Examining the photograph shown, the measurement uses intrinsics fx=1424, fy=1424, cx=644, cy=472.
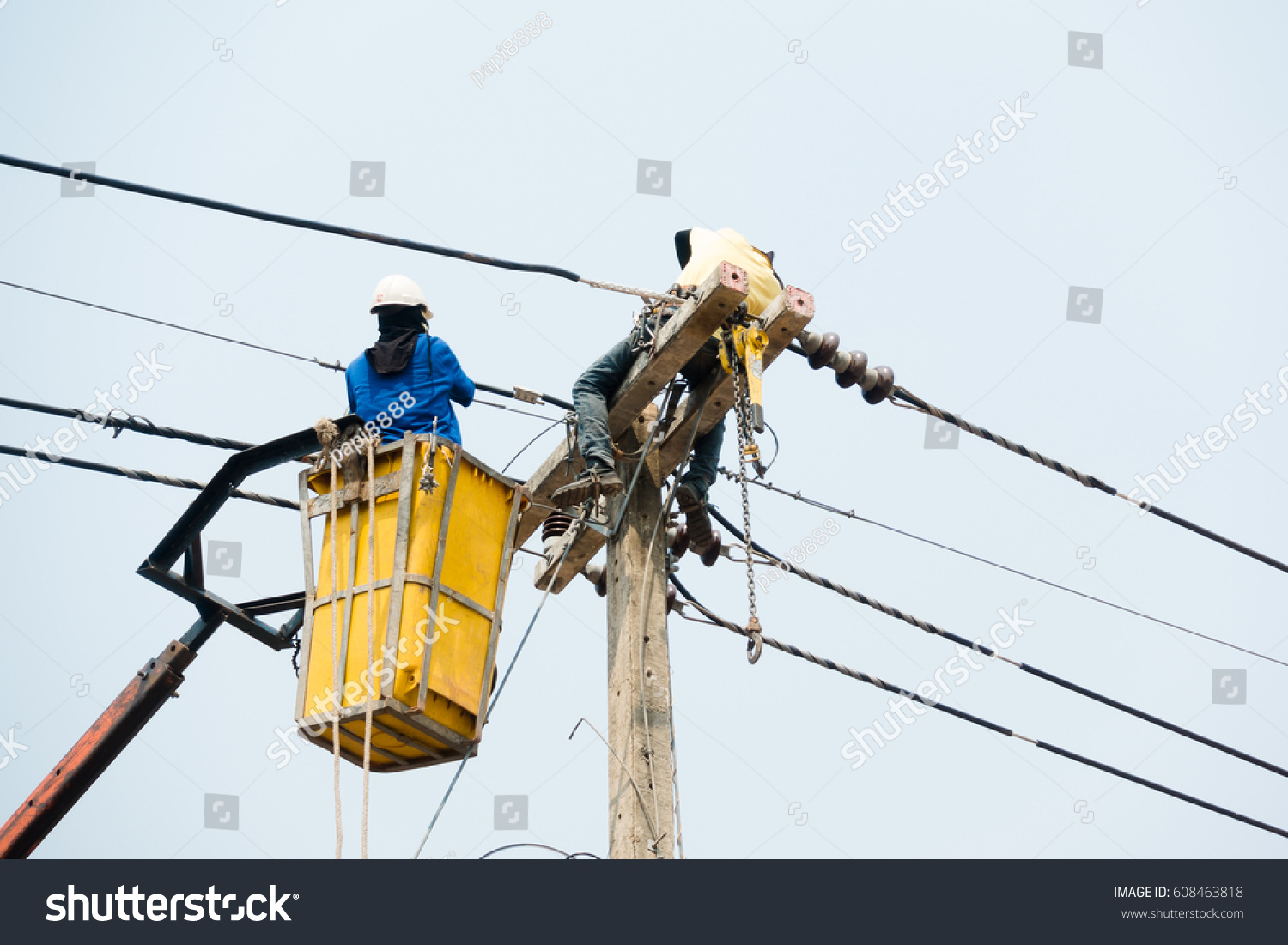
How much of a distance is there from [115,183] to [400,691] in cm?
401

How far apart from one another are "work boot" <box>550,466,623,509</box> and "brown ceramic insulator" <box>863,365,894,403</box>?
168 centimetres

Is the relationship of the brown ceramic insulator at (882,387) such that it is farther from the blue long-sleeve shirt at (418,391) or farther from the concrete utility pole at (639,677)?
the blue long-sleeve shirt at (418,391)


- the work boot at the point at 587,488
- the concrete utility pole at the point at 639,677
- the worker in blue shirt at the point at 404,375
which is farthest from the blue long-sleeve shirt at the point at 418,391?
the concrete utility pole at the point at 639,677

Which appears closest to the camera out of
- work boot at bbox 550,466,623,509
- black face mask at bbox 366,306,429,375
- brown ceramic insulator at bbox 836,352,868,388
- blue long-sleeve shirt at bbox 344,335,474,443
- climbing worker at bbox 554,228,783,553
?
blue long-sleeve shirt at bbox 344,335,474,443

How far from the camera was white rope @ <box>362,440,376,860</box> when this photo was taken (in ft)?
20.6

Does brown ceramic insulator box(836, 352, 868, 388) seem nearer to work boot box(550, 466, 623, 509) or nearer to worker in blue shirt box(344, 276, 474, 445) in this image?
work boot box(550, 466, 623, 509)

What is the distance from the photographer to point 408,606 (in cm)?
645

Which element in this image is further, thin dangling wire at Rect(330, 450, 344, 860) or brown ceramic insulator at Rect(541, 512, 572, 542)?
brown ceramic insulator at Rect(541, 512, 572, 542)

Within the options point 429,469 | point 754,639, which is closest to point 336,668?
point 429,469

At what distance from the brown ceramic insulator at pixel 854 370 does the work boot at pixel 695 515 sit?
1.06 meters

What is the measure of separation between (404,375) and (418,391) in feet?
0.39

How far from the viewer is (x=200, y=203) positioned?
8609 millimetres

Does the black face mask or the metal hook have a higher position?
the black face mask

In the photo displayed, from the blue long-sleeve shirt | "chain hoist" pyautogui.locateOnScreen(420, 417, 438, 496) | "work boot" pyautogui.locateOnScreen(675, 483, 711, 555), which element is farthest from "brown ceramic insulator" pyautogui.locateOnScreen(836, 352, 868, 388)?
"chain hoist" pyautogui.locateOnScreen(420, 417, 438, 496)
